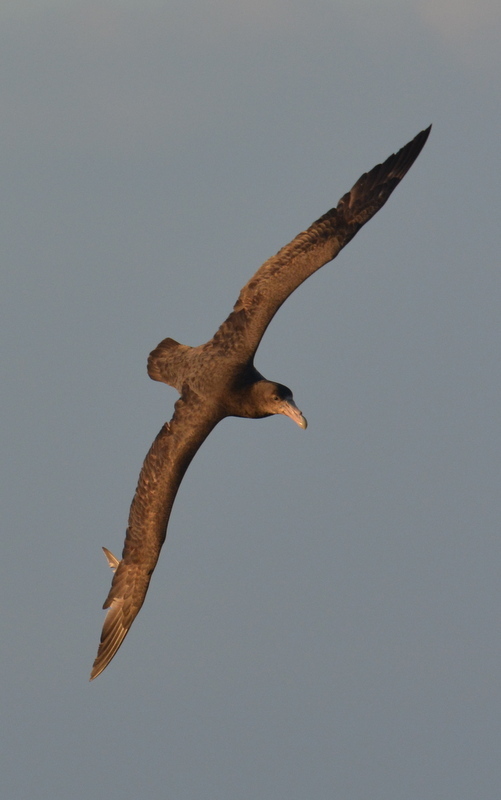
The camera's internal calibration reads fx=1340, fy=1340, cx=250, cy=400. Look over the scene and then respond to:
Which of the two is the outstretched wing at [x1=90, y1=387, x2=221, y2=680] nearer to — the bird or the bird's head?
the bird

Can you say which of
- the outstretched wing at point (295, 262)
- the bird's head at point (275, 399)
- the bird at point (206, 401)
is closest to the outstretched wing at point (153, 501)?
the bird at point (206, 401)

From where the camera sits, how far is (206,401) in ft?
54.4

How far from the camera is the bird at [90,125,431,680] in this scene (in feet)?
54.1

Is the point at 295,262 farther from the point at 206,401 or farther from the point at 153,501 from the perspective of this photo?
the point at 153,501

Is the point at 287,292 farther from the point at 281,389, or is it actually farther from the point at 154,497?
the point at 154,497

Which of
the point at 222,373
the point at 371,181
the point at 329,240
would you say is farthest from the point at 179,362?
the point at 371,181

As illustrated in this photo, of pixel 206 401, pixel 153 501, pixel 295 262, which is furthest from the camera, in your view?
pixel 295 262

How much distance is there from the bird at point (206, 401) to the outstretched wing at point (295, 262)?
0.5 inches

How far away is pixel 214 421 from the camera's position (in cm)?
1673

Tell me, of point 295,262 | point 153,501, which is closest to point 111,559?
point 153,501

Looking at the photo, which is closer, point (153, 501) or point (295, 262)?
point (153, 501)

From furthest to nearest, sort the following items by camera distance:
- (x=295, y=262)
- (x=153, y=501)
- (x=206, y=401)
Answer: (x=295, y=262), (x=206, y=401), (x=153, y=501)

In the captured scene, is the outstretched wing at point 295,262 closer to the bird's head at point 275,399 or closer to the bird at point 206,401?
the bird at point 206,401

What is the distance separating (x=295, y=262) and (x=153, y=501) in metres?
3.51
